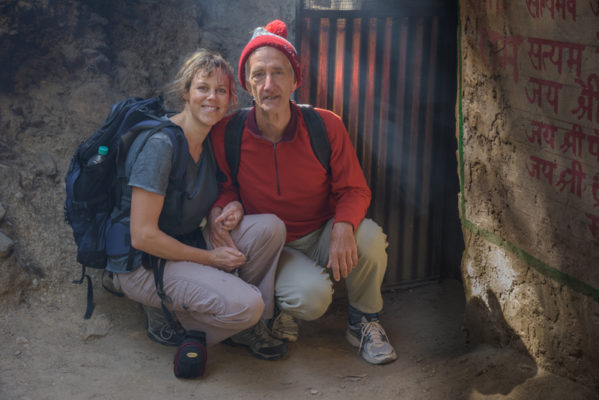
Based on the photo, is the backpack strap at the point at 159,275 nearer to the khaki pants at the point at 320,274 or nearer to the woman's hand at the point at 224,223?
the woman's hand at the point at 224,223

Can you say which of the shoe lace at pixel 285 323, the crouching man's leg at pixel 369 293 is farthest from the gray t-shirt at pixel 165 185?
the crouching man's leg at pixel 369 293

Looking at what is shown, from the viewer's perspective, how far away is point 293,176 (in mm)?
3219

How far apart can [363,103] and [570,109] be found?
4.81ft

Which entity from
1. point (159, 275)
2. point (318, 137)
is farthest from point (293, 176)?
point (159, 275)

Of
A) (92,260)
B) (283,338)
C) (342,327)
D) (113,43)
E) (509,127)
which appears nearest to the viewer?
(509,127)

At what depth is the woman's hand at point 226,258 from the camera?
121 inches

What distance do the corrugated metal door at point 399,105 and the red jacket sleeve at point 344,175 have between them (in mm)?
474

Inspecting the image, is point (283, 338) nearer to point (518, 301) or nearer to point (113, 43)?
point (518, 301)

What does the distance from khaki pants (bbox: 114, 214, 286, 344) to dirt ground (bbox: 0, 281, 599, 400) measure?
0.93 feet

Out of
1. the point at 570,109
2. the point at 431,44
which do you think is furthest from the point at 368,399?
the point at 431,44

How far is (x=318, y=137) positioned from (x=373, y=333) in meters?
→ 1.09

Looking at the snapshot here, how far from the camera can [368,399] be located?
2.94 meters

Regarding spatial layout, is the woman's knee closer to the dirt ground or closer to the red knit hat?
the dirt ground

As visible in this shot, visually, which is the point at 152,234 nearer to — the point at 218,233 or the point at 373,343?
the point at 218,233
